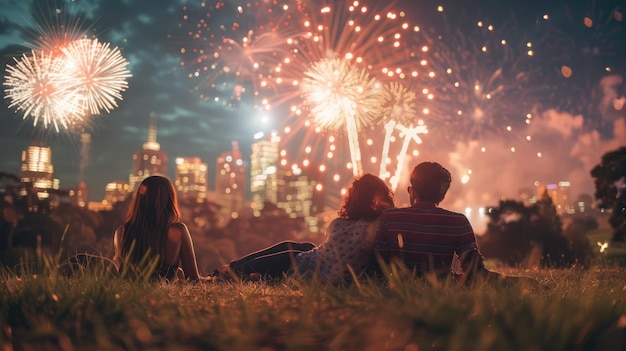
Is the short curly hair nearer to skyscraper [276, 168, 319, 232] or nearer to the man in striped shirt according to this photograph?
the man in striped shirt

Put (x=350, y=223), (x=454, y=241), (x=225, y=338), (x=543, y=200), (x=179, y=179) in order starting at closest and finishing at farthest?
1. (x=225, y=338)
2. (x=454, y=241)
3. (x=350, y=223)
4. (x=543, y=200)
5. (x=179, y=179)

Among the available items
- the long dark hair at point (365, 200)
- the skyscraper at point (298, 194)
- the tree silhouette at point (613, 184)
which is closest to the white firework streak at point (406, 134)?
the long dark hair at point (365, 200)

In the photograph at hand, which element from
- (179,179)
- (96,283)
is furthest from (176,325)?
(179,179)

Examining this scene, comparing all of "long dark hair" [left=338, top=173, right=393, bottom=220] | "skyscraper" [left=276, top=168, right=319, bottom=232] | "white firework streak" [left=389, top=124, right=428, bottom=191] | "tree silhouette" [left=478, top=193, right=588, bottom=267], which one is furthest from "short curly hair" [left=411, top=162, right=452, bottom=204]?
"skyscraper" [left=276, top=168, right=319, bottom=232]

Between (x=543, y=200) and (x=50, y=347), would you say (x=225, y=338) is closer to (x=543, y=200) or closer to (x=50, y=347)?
(x=50, y=347)

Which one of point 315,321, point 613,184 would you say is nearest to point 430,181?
point 315,321

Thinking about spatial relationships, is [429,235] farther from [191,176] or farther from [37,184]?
[191,176]

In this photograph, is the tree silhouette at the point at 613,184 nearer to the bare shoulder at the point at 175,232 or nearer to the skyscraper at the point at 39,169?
the bare shoulder at the point at 175,232
